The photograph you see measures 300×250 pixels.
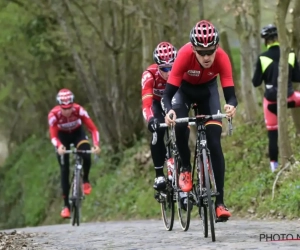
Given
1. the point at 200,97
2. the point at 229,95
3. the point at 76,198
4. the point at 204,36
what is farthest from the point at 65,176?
the point at 204,36

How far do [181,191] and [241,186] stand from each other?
17.8ft

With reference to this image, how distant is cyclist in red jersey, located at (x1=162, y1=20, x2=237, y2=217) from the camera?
882cm

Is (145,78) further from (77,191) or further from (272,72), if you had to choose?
(77,191)

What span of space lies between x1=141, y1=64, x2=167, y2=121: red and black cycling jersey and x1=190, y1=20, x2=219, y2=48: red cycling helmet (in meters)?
2.39

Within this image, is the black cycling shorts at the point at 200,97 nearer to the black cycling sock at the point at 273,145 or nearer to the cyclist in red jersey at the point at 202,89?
the cyclist in red jersey at the point at 202,89

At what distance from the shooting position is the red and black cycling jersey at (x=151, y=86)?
36.6 feet

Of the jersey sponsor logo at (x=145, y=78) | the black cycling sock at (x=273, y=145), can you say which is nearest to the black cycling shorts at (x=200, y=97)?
the jersey sponsor logo at (x=145, y=78)

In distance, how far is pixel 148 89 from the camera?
36.8 ft

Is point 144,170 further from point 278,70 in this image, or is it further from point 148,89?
point 148,89

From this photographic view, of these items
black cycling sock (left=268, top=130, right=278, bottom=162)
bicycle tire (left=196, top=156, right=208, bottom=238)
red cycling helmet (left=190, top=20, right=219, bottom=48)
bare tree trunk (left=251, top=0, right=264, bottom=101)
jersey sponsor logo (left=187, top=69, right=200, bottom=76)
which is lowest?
bicycle tire (left=196, top=156, right=208, bottom=238)

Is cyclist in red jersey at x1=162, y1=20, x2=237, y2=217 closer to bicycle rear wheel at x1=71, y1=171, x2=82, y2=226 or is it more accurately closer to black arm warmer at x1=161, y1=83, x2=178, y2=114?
black arm warmer at x1=161, y1=83, x2=178, y2=114

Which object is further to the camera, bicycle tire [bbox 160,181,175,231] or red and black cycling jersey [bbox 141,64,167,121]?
red and black cycling jersey [bbox 141,64,167,121]

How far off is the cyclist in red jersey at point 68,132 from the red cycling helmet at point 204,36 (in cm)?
695

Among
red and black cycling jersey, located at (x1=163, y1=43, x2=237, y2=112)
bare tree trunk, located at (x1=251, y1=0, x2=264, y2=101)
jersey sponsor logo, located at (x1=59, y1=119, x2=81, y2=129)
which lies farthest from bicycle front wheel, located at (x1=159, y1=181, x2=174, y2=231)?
bare tree trunk, located at (x1=251, y1=0, x2=264, y2=101)
